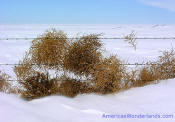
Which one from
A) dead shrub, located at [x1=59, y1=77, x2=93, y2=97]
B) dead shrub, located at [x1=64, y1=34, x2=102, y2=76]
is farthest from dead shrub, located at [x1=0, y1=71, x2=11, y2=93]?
dead shrub, located at [x1=64, y1=34, x2=102, y2=76]

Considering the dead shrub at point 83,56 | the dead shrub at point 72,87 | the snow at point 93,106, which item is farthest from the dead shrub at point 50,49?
the snow at point 93,106

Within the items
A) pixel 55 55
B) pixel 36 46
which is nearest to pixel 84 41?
pixel 55 55

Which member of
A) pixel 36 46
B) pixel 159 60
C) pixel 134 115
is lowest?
pixel 134 115

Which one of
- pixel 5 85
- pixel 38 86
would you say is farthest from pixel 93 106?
pixel 5 85

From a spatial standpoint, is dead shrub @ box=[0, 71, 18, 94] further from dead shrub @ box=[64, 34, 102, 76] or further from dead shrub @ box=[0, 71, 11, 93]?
dead shrub @ box=[64, 34, 102, 76]

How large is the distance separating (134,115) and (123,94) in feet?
2.04

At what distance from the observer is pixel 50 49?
9.27 feet

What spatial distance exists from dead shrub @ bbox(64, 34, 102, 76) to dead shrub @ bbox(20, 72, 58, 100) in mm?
284

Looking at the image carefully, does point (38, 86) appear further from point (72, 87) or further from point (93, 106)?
point (93, 106)

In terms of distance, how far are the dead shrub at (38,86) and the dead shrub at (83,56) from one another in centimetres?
28

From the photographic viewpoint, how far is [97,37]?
2.92 meters

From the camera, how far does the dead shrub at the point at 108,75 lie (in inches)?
109

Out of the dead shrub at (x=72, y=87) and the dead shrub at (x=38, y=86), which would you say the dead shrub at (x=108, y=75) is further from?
the dead shrub at (x=38, y=86)

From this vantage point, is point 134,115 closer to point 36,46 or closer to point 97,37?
point 97,37
